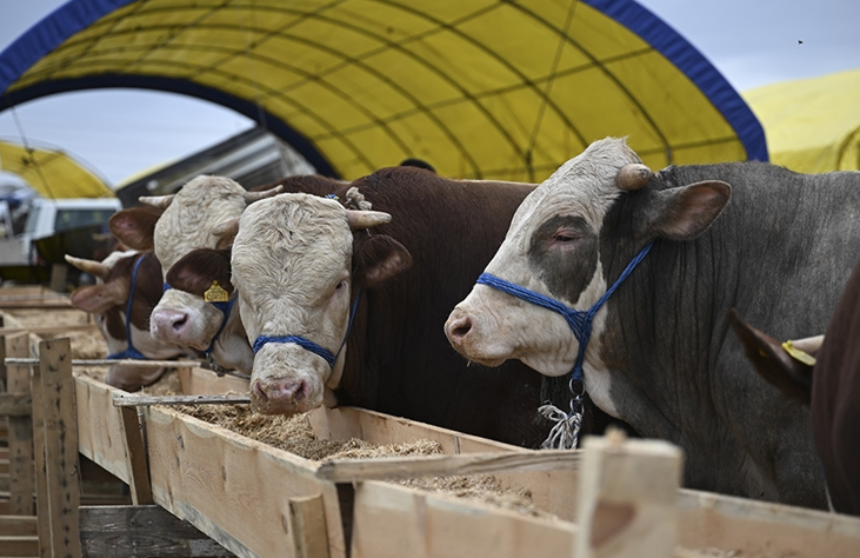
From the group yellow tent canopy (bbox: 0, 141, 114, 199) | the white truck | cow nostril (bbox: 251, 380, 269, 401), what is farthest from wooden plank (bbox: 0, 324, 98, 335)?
yellow tent canopy (bbox: 0, 141, 114, 199)

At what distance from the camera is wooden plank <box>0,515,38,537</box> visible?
5.05 m

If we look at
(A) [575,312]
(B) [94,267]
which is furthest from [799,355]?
(B) [94,267]

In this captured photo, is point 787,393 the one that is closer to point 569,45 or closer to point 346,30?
point 569,45

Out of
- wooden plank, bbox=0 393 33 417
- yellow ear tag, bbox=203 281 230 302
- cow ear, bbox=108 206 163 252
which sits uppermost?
cow ear, bbox=108 206 163 252

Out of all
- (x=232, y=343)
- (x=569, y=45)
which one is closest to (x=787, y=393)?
(x=232, y=343)

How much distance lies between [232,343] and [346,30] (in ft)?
24.2

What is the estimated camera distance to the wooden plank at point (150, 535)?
3611mm

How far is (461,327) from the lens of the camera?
2.96 m

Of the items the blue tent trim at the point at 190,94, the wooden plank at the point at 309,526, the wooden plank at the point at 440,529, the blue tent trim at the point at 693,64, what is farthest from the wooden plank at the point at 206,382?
the blue tent trim at the point at 190,94

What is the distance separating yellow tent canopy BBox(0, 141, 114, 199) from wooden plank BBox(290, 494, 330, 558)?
28263 mm

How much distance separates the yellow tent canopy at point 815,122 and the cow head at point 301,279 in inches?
270

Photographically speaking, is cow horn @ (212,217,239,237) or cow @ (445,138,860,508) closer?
cow @ (445,138,860,508)

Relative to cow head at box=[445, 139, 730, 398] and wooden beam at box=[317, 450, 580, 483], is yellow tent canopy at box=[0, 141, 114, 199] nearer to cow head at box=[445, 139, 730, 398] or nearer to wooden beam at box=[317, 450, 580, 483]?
cow head at box=[445, 139, 730, 398]

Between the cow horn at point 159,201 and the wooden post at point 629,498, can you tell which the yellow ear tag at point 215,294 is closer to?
the cow horn at point 159,201
